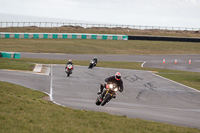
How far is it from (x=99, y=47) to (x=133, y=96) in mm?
47456

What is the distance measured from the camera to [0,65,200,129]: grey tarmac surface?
16.3m

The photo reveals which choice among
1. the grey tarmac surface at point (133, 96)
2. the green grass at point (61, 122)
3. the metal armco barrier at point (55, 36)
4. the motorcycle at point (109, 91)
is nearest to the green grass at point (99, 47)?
the metal armco barrier at point (55, 36)

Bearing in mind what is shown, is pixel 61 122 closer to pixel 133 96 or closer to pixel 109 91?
pixel 109 91

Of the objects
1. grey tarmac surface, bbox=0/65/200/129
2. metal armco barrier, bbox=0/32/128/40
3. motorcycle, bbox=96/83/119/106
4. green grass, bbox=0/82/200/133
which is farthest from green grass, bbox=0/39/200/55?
green grass, bbox=0/82/200/133

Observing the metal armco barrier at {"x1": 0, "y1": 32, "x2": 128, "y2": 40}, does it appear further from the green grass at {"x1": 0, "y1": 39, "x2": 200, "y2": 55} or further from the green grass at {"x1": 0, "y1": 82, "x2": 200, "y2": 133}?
the green grass at {"x1": 0, "y1": 82, "x2": 200, "y2": 133}

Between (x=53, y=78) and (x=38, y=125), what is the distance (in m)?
19.1

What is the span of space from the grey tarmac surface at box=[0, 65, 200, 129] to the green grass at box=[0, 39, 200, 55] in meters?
30.3

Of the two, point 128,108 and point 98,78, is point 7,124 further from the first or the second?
point 98,78

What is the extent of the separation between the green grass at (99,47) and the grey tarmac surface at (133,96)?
99.5 ft

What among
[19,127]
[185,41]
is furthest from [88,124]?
[185,41]

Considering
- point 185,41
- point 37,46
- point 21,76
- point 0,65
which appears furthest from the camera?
point 185,41

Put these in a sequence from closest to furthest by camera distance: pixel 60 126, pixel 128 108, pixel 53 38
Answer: pixel 60 126, pixel 128 108, pixel 53 38

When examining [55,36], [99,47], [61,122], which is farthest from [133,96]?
[55,36]

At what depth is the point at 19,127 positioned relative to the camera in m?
9.84
